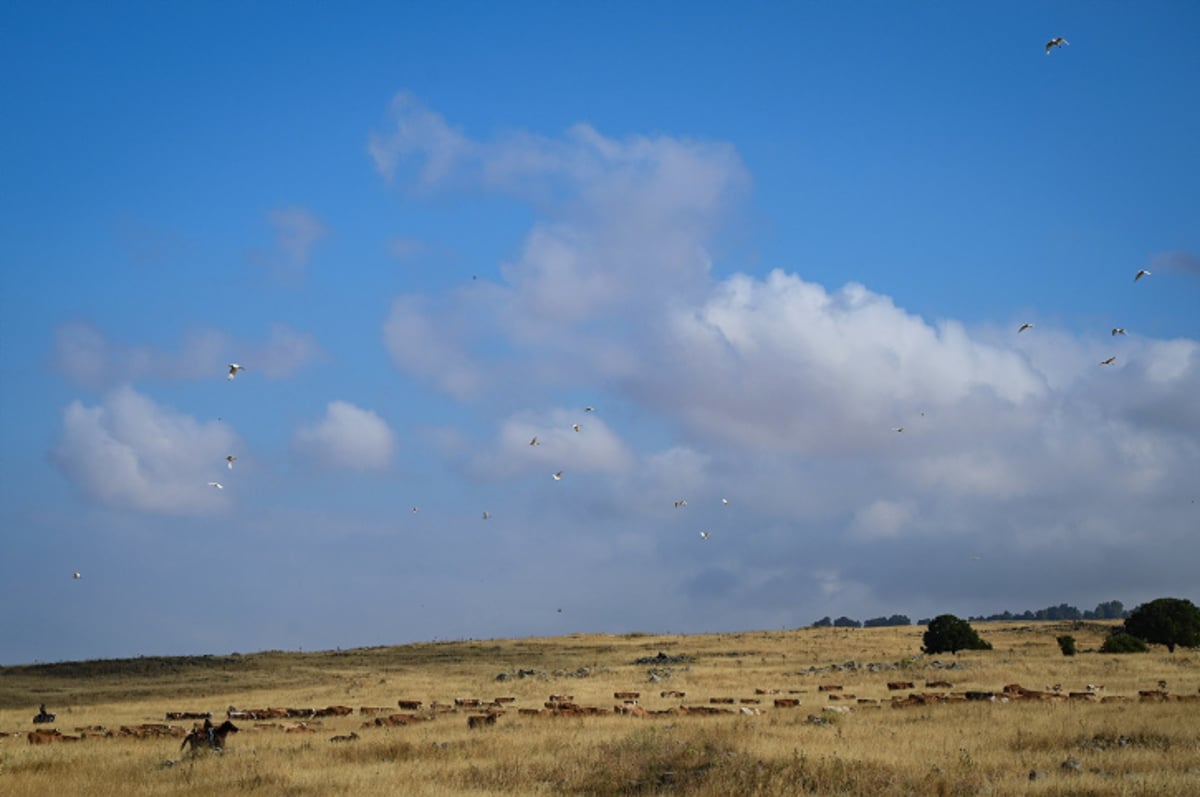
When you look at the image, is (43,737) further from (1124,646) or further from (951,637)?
(1124,646)

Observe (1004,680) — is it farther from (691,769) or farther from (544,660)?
(544,660)

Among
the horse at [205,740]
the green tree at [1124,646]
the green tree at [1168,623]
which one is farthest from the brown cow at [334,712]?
the green tree at [1168,623]

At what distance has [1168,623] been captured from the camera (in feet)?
192

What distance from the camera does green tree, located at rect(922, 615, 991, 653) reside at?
195 feet

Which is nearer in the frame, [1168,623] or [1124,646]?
[1124,646]

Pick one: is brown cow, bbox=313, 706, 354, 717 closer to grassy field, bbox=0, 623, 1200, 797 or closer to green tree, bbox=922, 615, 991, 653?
grassy field, bbox=0, 623, 1200, 797

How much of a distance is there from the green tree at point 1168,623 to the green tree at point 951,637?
8.90 m

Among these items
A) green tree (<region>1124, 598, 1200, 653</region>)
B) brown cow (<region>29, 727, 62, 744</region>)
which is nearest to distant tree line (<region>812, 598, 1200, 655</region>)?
green tree (<region>1124, 598, 1200, 653</region>)

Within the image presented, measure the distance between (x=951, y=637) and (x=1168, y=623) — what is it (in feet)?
40.3

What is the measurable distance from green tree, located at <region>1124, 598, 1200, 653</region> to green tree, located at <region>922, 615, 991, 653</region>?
29.2 feet

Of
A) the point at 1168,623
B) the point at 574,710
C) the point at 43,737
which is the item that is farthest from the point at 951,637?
the point at 43,737

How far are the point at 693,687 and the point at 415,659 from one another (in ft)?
131

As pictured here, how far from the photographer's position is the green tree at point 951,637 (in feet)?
195

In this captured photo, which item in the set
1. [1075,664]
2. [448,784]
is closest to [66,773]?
[448,784]
